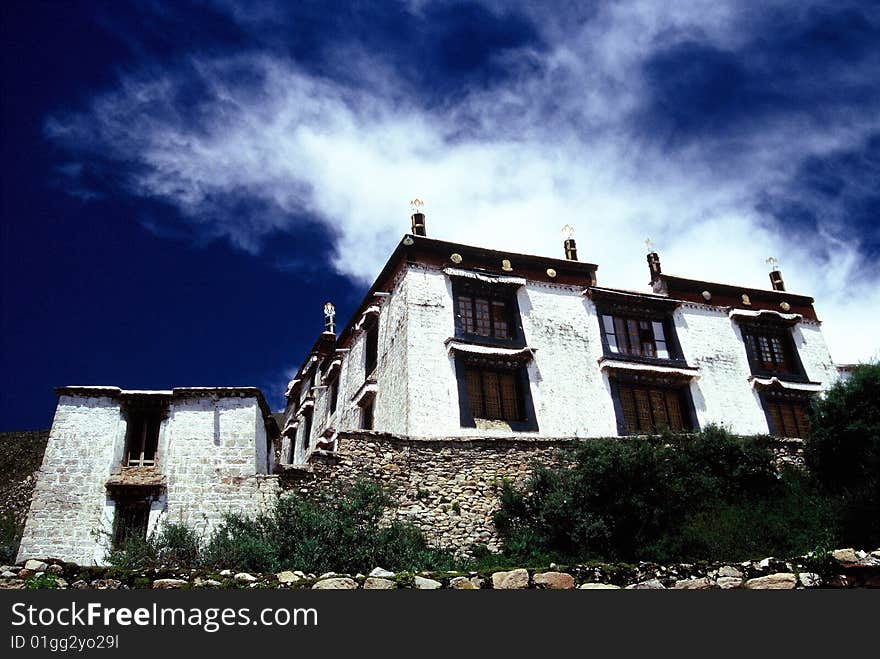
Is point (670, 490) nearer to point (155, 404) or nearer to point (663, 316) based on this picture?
point (663, 316)

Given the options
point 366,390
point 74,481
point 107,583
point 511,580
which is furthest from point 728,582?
point 366,390

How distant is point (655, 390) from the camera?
2594cm

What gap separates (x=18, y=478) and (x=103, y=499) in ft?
49.7

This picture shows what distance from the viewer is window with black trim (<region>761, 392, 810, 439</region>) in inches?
1065

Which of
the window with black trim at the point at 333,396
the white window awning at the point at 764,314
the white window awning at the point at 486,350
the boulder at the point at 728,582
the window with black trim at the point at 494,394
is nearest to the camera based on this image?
the boulder at the point at 728,582

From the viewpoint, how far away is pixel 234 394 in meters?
19.4

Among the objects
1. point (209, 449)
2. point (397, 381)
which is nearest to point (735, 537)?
point (397, 381)

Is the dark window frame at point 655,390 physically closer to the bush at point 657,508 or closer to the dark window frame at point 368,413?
the bush at point 657,508

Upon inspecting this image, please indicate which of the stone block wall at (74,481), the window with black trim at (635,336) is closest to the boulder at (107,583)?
the stone block wall at (74,481)

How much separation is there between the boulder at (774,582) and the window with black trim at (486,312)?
1437cm

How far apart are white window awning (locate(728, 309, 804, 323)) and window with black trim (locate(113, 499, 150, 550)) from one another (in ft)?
74.0

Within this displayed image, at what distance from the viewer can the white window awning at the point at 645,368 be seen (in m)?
25.2

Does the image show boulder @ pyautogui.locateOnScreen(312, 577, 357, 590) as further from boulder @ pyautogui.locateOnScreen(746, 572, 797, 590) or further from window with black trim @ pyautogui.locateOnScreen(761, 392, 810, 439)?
window with black trim @ pyautogui.locateOnScreen(761, 392, 810, 439)

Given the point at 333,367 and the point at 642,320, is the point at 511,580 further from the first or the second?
the point at 333,367
